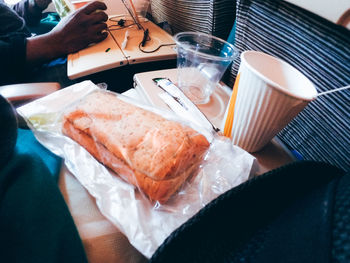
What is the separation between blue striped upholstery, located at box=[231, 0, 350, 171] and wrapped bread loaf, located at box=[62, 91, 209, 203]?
0.96ft

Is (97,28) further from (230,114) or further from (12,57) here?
(230,114)

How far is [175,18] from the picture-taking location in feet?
3.65

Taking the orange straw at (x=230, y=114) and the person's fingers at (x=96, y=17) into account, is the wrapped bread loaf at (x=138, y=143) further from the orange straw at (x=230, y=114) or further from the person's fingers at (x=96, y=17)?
the person's fingers at (x=96, y=17)

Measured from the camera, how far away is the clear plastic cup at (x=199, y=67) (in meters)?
0.67

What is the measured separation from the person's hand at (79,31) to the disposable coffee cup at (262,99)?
816mm

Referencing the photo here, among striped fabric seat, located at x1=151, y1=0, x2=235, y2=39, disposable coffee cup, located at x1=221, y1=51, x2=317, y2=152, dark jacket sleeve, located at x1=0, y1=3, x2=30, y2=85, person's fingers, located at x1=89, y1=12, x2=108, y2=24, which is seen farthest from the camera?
person's fingers, located at x1=89, y1=12, x2=108, y2=24

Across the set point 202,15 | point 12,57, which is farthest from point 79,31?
point 202,15

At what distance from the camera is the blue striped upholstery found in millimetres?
430

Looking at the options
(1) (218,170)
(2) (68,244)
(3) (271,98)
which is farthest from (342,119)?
(2) (68,244)

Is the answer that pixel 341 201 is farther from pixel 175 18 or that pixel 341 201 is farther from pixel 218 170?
pixel 175 18

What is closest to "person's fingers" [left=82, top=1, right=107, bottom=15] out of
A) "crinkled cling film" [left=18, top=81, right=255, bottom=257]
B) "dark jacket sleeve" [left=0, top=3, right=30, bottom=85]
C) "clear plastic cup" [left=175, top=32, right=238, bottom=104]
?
"dark jacket sleeve" [left=0, top=3, right=30, bottom=85]

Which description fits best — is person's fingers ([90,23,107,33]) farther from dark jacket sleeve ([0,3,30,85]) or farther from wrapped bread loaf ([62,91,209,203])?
wrapped bread loaf ([62,91,209,203])

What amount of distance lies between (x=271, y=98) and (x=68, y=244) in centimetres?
49

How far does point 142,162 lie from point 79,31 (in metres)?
0.85
